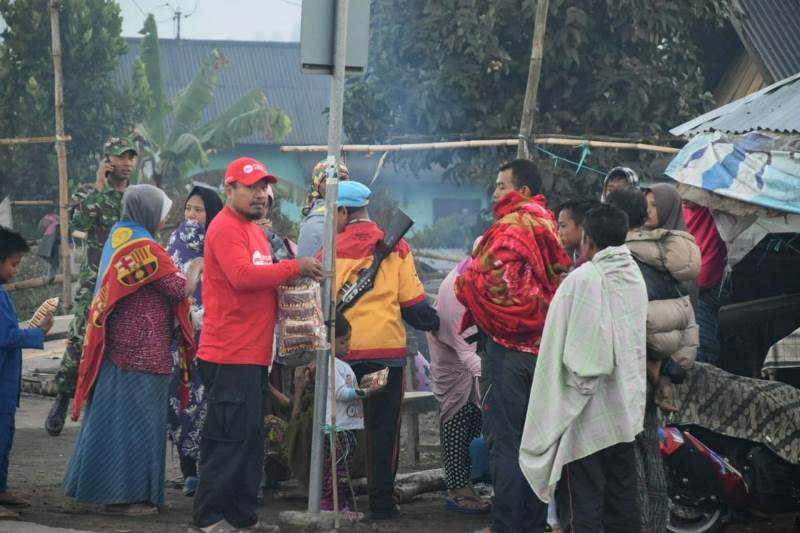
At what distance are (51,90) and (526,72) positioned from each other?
44.7ft

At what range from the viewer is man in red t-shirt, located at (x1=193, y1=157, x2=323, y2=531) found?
660 cm

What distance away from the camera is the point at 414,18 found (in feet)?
44.9

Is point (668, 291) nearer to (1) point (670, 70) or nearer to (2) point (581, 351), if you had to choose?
(2) point (581, 351)

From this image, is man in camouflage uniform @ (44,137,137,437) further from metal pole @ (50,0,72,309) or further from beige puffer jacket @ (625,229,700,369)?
metal pole @ (50,0,72,309)

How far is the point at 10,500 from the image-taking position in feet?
24.2

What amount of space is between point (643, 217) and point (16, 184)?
20510 millimetres

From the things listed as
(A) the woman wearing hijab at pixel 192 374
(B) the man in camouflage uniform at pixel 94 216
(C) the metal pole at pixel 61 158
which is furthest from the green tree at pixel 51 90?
(A) the woman wearing hijab at pixel 192 374

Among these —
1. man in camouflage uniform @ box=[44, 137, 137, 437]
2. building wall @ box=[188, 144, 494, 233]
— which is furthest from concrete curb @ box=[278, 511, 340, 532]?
building wall @ box=[188, 144, 494, 233]

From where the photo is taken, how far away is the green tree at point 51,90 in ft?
79.1

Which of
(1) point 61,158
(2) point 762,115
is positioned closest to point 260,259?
(2) point 762,115

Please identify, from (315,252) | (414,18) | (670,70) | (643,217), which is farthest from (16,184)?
(643,217)

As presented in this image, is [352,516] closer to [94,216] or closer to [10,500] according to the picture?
[10,500]

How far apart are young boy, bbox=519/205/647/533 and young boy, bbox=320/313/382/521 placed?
1.41 metres

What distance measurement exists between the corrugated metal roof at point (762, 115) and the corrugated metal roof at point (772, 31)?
20.0 feet
